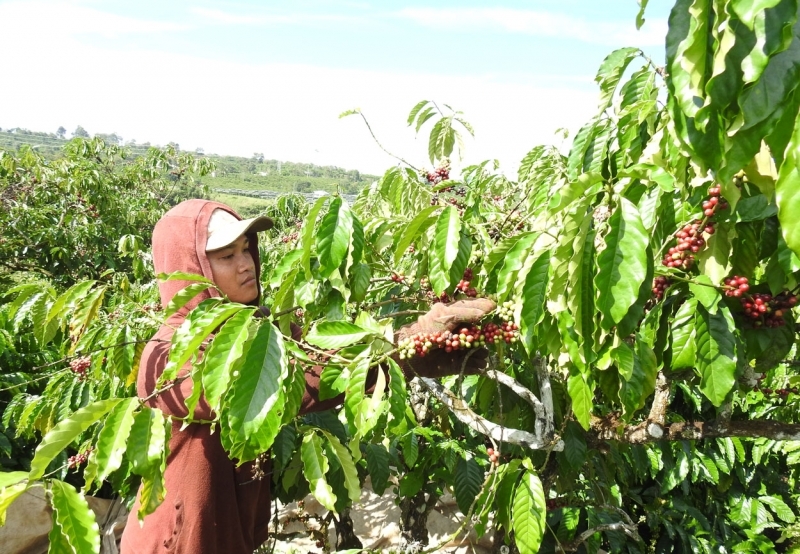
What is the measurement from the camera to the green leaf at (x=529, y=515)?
145 cm

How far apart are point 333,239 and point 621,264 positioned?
2.29 feet

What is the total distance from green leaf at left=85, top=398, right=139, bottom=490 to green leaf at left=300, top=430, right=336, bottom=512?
48 centimetres

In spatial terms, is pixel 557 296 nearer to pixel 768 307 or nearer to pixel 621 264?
pixel 621 264

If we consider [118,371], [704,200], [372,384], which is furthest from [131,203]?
[704,200]

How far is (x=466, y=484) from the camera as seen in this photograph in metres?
2.54

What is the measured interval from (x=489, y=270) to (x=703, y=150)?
0.82 metres

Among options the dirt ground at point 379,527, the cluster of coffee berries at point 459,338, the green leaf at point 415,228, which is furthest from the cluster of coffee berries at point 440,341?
the dirt ground at point 379,527

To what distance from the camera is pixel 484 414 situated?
2240mm

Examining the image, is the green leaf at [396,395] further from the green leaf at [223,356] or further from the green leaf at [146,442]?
the green leaf at [146,442]

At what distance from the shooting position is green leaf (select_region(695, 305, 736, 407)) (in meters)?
1.17

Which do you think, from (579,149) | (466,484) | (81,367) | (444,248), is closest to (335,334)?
(444,248)

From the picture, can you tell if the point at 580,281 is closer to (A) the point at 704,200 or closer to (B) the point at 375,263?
(A) the point at 704,200

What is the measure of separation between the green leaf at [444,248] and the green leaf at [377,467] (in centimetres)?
161

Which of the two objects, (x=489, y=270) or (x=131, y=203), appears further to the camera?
(x=131, y=203)
